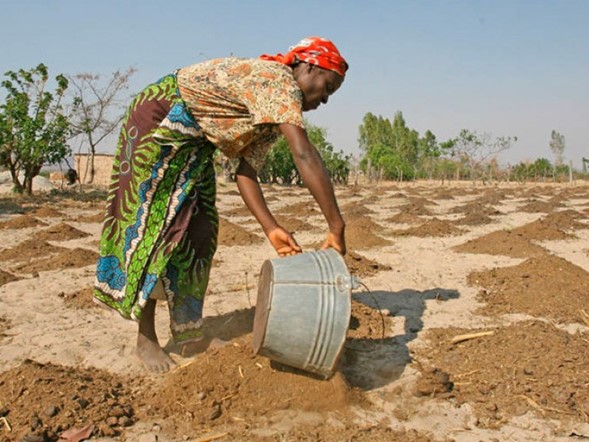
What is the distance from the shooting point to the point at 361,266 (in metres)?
5.31

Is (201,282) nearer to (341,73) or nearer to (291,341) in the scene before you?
(291,341)

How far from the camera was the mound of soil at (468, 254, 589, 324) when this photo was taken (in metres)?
3.85

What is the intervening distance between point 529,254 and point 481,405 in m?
4.41

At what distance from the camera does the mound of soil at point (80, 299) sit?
4085 millimetres

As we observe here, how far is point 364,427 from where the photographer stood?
2.22m

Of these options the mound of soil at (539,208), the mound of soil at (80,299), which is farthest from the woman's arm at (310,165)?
the mound of soil at (539,208)

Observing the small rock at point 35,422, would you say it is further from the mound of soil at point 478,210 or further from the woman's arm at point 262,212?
the mound of soil at point 478,210

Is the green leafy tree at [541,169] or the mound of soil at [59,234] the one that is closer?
the mound of soil at [59,234]

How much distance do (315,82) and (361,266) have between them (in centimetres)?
314

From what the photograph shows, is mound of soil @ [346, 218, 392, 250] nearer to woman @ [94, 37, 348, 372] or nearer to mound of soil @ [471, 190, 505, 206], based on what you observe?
woman @ [94, 37, 348, 372]

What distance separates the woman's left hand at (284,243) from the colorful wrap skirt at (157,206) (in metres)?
0.51

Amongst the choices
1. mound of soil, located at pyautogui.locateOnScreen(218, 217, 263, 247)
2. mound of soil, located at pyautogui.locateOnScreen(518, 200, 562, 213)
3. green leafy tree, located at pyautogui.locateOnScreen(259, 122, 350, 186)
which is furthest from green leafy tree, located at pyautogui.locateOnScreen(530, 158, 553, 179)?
mound of soil, located at pyautogui.locateOnScreen(218, 217, 263, 247)

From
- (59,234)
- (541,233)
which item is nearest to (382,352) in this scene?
A: (541,233)

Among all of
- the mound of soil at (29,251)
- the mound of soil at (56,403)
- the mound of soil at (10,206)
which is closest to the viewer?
the mound of soil at (56,403)
